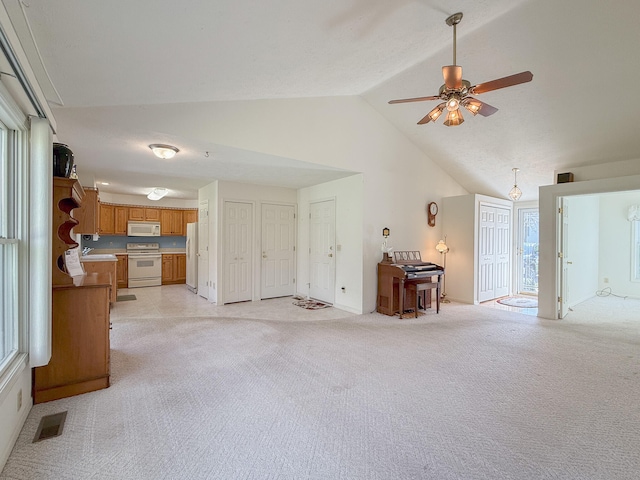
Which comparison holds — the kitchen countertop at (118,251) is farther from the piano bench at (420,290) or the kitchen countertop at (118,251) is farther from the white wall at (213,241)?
the piano bench at (420,290)

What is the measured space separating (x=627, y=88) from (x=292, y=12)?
156 inches

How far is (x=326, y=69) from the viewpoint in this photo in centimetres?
301

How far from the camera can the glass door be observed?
6.92 meters

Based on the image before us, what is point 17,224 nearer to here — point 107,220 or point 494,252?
point 107,220

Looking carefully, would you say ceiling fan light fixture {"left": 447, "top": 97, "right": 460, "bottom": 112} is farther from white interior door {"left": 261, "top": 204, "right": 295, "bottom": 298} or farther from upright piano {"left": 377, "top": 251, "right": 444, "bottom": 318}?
white interior door {"left": 261, "top": 204, "right": 295, "bottom": 298}

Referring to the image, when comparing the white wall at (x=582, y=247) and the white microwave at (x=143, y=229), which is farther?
the white microwave at (x=143, y=229)

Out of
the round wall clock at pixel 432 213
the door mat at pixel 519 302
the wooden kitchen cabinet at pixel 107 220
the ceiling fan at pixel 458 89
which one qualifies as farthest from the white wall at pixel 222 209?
the door mat at pixel 519 302

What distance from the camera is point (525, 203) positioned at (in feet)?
22.5

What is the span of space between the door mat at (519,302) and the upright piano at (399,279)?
1.98 m

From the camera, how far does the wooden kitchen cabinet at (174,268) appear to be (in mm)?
7789

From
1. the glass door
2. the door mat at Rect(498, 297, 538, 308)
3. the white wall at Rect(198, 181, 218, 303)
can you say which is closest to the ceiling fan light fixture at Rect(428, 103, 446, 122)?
the white wall at Rect(198, 181, 218, 303)

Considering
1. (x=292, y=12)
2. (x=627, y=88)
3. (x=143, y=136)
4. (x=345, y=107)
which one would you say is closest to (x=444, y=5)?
(x=292, y=12)

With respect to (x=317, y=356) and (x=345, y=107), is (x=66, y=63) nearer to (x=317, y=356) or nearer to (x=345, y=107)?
(x=317, y=356)

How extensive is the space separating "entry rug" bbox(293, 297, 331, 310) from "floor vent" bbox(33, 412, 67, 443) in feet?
11.8
